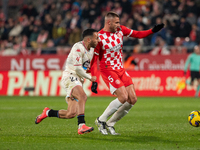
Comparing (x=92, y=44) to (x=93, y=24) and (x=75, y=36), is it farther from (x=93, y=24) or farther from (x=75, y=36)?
(x=93, y=24)

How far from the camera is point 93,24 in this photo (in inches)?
810

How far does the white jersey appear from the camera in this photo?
6703mm

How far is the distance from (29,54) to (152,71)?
7.53 meters

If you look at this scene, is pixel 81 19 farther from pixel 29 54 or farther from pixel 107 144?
pixel 107 144

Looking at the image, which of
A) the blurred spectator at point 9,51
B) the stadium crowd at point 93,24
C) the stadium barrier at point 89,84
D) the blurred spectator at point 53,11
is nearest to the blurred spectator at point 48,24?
the stadium crowd at point 93,24

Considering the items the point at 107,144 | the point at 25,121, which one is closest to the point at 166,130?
the point at 107,144

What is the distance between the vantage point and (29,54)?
2106 cm

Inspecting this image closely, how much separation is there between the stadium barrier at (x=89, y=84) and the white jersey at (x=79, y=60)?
35.1 feet

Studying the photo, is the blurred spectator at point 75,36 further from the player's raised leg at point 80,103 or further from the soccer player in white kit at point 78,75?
the player's raised leg at point 80,103

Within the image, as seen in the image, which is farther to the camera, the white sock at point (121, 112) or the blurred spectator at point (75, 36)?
the blurred spectator at point (75, 36)

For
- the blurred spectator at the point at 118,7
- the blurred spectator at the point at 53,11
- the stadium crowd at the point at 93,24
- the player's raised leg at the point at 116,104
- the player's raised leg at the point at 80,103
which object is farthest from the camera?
the blurred spectator at the point at 53,11

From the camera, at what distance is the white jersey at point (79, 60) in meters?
6.70

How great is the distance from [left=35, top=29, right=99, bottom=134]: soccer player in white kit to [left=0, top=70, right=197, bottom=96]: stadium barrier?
Result: 10.7 m

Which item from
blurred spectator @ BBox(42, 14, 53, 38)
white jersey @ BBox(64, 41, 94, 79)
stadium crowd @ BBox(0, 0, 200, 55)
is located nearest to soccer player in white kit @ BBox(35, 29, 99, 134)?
white jersey @ BBox(64, 41, 94, 79)
